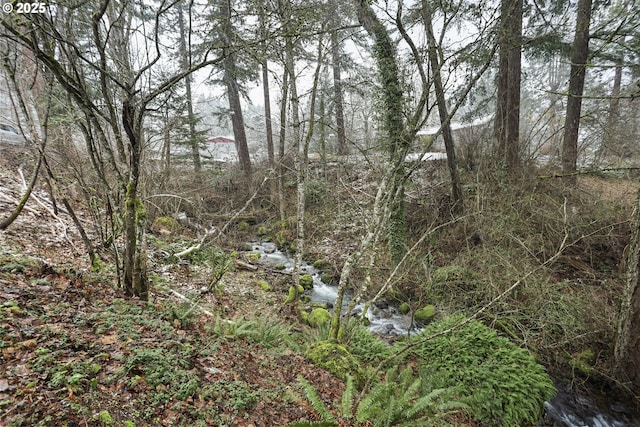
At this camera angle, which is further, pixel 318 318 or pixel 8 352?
pixel 318 318

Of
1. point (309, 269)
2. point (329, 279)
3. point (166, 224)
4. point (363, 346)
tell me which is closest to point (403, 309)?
point (329, 279)

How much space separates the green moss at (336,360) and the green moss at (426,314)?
10.0 ft

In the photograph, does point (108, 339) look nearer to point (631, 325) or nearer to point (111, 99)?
point (111, 99)

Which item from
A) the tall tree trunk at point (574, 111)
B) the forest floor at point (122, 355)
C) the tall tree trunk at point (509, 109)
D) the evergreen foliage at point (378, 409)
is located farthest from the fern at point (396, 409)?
the tall tree trunk at point (574, 111)

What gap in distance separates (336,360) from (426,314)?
342cm

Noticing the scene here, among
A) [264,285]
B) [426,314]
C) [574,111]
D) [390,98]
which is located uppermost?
[390,98]

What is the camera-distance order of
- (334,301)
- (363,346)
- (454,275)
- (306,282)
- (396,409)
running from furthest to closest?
(306,282), (334,301), (454,275), (363,346), (396,409)

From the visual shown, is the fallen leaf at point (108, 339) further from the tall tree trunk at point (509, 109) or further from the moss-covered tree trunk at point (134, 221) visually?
the tall tree trunk at point (509, 109)

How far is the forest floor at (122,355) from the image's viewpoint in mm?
2148

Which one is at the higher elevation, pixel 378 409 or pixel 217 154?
pixel 217 154

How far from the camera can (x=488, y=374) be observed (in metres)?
4.26

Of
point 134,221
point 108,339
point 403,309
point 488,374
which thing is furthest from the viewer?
point 403,309

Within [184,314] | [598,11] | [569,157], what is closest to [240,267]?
[184,314]

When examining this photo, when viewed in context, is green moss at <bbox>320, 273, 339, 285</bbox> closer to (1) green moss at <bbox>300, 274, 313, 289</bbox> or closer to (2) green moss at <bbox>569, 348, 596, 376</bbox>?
(1) green moss at <bbox>300, 274, 313, 289</bbox>
